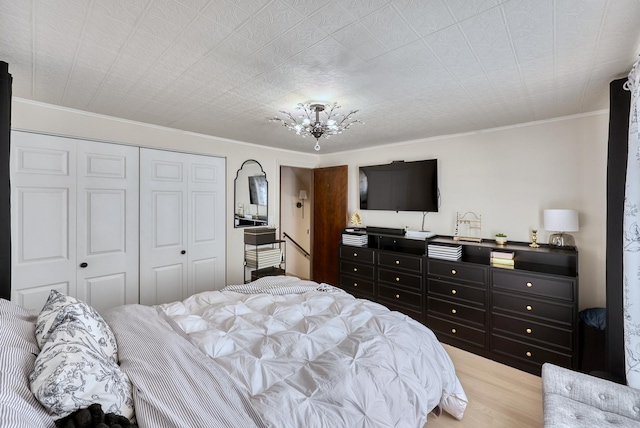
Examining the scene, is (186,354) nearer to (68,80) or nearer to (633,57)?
(68,80)

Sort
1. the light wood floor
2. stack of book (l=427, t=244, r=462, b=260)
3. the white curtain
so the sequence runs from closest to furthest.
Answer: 1. the white curtain
2. the light wood floor
3. stack of book (l=427, t=244, r=462, b=260)

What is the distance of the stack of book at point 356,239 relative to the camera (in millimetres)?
4012

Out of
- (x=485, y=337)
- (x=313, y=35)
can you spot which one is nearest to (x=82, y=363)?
(x=313, y=35)

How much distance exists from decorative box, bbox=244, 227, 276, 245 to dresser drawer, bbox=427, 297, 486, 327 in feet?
7.26

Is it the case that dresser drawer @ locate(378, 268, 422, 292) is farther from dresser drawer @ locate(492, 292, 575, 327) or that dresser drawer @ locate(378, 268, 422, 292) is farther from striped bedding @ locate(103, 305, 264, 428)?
striped bedding @ locate(103, 305, 264, 428)

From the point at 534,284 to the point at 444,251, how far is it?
2.75 ft

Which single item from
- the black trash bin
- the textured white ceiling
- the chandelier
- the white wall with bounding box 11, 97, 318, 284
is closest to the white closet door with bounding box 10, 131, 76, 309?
the white wall with bounding box 11, 97, 318, 284

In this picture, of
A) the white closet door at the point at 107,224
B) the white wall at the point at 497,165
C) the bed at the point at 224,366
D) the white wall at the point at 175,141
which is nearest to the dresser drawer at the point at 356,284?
Result: the white wall at the point at 497,165

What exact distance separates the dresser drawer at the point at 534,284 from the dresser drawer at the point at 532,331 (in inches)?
11.2

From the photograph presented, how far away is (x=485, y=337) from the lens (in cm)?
287

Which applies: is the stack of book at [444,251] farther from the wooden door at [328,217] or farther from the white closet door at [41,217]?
the white closet door at [41,217]

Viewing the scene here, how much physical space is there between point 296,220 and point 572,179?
13.4ft

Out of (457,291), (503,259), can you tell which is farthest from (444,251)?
(503,259)

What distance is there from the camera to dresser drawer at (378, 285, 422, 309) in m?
3.39
